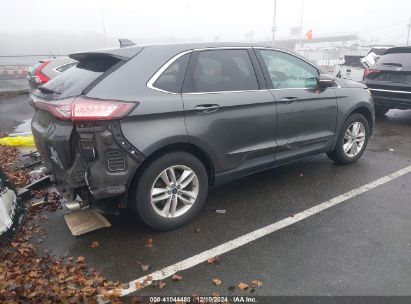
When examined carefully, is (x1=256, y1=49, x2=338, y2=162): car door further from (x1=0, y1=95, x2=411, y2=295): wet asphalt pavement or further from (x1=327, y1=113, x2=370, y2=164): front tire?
(x1=0, y1=95, x2=411, y2=295): wet asphalt pavement

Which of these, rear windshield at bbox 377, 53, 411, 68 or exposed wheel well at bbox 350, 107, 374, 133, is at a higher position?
rear windshield at bbox 377, 53, 411, 68

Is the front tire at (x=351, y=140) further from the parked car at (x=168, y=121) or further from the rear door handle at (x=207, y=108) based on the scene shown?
the rear door handle at (x=207, y=108)

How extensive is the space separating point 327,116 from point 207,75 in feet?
6.37

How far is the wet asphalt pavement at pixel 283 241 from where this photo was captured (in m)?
2.84

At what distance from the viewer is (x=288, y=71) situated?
4.37 meters

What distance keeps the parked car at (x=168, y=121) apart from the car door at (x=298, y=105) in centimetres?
2

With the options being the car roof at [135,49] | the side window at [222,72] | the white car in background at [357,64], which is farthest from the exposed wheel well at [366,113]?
the white car in background at [357,64]

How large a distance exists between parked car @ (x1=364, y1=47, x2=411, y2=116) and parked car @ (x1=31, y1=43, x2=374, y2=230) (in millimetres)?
3925

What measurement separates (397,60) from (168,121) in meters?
6.54

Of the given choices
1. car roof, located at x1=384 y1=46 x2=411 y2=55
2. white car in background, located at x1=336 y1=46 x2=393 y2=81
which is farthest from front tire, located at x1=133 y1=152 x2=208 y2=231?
white car in background, located at x1=336 y1=46 x2=393 y2=81

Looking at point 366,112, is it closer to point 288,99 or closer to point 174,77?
point 288,99

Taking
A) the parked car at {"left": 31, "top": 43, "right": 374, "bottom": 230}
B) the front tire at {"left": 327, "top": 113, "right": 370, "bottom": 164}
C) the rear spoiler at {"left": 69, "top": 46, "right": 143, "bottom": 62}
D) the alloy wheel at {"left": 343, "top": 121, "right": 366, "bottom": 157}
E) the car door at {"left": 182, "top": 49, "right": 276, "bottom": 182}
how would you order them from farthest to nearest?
the alloy wheel at {"left": 343, "top": 121, "right": 366, "bottom": 157} < the front tire at {"left": 327, "top": 113, "right": 370, "bottom": 164} < the car door at {"left": 182, "top": 49, "right": 276, "bottom": 182} < the rear spoiler at {"left": 69, "top": 46, "right": 143, "bottom": 62} < the parked car at {"left": 31, "top": 43, "right": 374, "bottom": 230}

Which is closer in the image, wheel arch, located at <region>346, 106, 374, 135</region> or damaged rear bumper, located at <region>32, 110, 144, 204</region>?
damaged rear bumper, located at <region>32, 110, 144, 204</region>

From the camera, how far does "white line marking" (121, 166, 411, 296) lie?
2.96 metres
